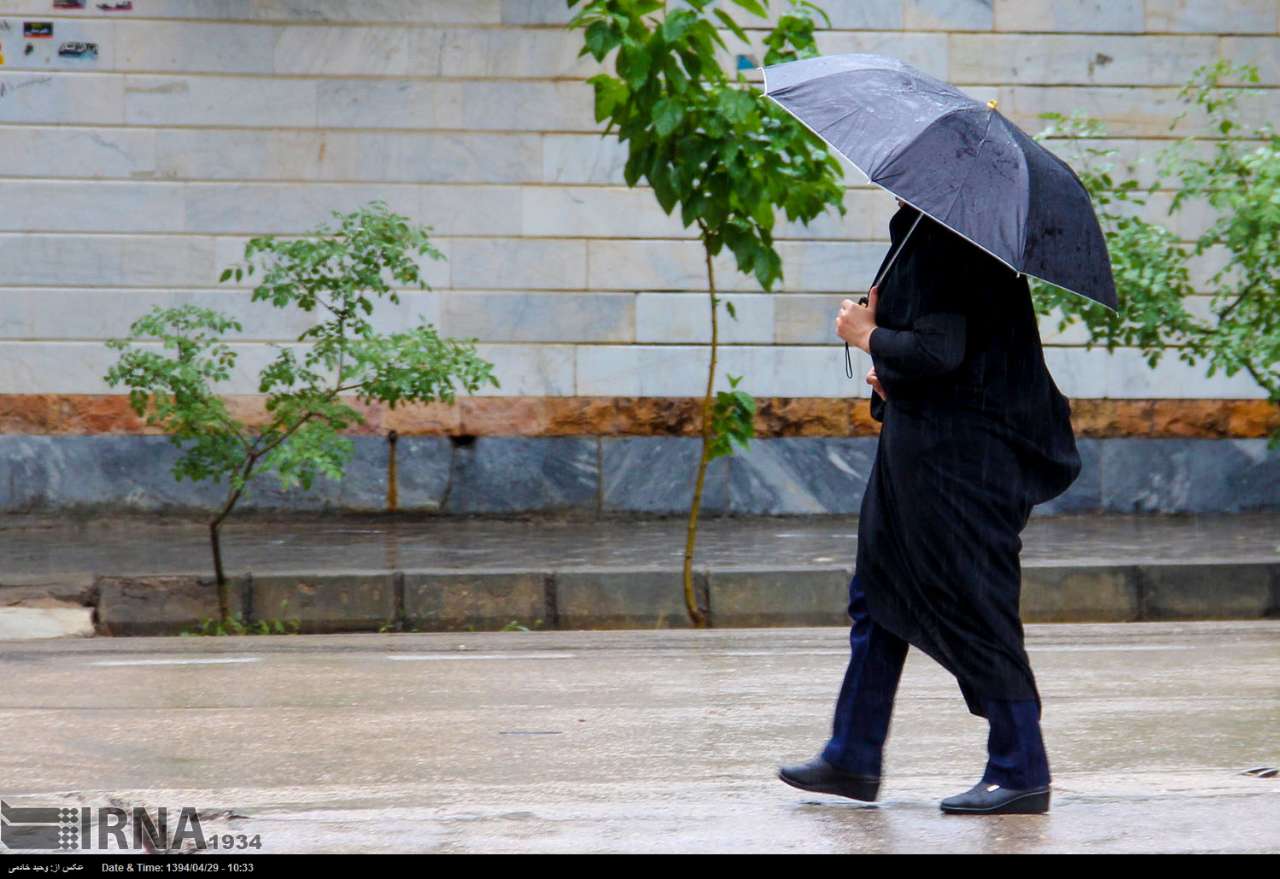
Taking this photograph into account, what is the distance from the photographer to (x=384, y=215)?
8.45 metres

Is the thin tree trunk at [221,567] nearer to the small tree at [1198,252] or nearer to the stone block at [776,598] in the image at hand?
the stone block at [776,598]

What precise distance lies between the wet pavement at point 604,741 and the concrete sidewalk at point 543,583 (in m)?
0.77

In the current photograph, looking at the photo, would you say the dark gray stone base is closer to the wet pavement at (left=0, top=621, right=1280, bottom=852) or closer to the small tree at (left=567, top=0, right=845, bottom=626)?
the small tree at (left=567, top=0, right=845, bottom=626)

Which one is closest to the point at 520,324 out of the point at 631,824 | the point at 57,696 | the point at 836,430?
the point at 836,430

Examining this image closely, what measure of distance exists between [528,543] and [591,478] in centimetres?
153

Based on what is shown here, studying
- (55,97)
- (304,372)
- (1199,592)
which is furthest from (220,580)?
(1199,592)

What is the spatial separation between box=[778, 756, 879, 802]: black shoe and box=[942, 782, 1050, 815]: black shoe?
0.61 feet

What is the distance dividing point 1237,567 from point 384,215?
4.76m

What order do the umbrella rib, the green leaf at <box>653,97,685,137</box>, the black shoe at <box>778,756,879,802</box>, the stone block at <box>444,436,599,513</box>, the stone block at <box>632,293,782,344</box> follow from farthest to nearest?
1. the stone block at <box>632,293,782,344</box>
2. the stone block at <box>444,436,599,513</box>
3. the green leaf at <box>653,97,685,137</box>
4. the black shoe at <box>778,756,879,802</box>
5. the umbrella rib

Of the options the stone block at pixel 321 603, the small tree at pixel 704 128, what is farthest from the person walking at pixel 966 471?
the stone block at pixel 321 603

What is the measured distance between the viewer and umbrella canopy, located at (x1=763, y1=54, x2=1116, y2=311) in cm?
337

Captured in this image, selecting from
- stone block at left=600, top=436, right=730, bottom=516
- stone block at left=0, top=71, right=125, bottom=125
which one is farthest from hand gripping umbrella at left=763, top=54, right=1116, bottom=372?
stone block at left=0, top=71, right=125, bottom=125
